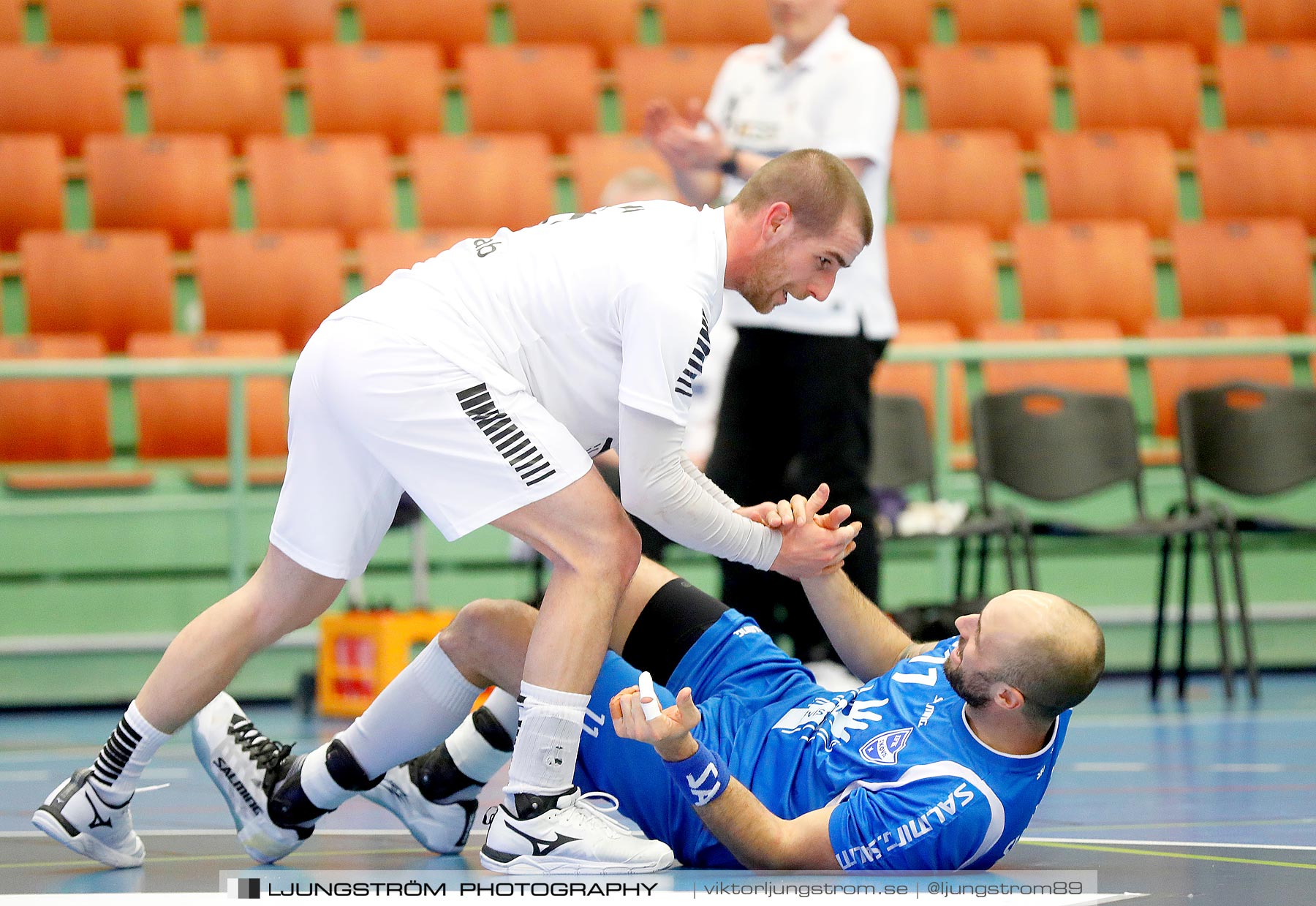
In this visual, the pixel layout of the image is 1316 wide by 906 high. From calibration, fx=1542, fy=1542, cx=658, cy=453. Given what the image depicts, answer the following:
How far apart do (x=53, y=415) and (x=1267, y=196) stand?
243 inches

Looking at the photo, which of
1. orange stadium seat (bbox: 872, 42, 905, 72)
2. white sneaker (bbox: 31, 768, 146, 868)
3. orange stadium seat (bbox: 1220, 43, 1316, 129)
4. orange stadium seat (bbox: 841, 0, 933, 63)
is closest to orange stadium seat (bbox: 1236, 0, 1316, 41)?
orange stadium seat (bbox: 1220, 43, 1316, 129)

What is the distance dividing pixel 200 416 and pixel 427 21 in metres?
3.10

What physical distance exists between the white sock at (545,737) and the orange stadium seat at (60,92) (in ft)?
20.0

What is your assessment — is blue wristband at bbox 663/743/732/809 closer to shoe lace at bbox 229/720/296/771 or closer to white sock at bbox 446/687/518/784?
white sock at bbox 446/687/518/784

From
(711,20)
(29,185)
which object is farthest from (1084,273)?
(29,185)

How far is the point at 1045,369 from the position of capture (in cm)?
706

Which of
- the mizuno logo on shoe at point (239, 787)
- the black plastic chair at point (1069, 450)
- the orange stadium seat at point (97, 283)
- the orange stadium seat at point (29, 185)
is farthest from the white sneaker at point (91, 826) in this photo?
the orange stadium seat at point (29, 185)

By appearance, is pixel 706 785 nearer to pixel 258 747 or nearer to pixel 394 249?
pixel 258 747

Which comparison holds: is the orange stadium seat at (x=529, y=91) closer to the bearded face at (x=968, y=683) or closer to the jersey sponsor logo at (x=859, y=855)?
the bearded face at (x=968, y=683)

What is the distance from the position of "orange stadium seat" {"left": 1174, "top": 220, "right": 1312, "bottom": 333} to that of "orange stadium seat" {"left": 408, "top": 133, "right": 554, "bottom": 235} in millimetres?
3208

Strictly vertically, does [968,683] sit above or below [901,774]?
above

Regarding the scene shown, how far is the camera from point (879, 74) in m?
4.65

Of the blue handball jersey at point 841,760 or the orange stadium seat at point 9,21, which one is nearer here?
the blue handball jersey at point 841,760

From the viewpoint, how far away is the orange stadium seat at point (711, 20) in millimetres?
8648
